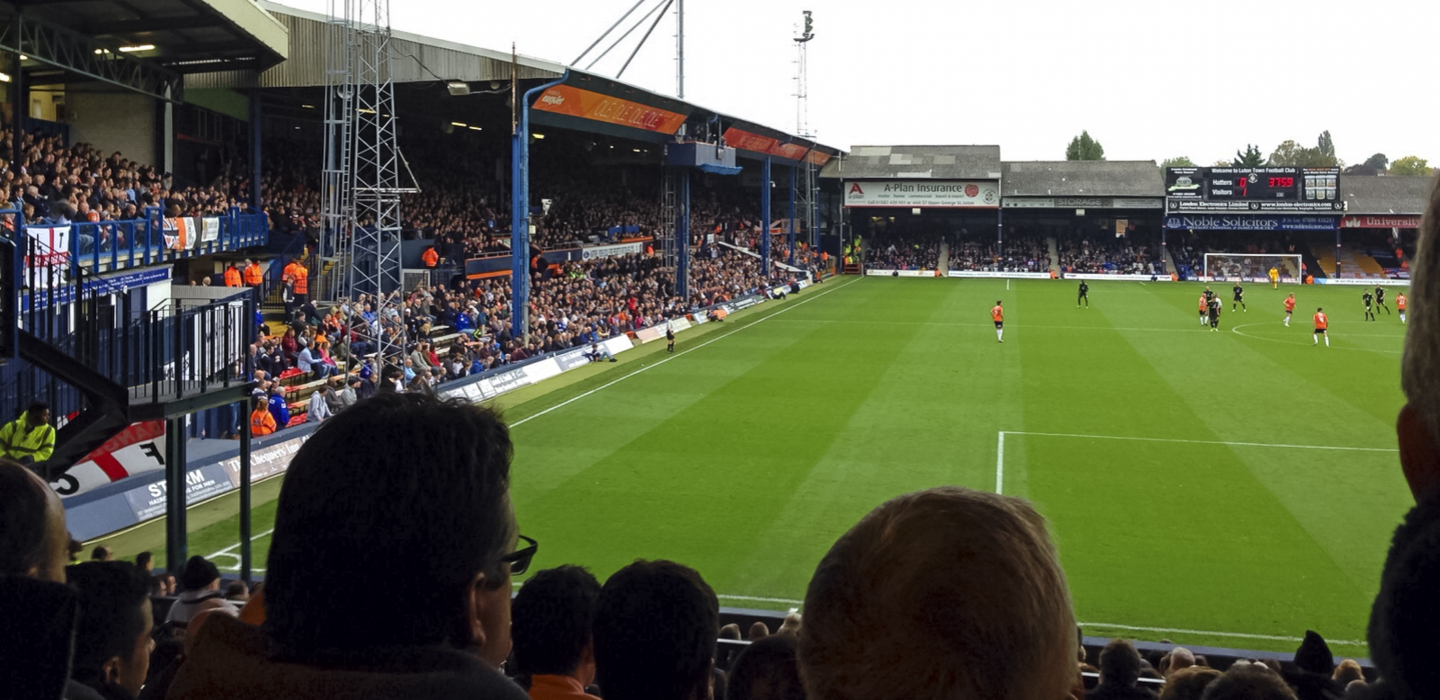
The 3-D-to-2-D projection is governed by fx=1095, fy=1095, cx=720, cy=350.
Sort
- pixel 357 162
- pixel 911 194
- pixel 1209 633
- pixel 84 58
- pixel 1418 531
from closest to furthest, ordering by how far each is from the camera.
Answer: pixel 1418 531
pixel 1209 633
pixel 84 58
pixel 357 162
pixel 911 194

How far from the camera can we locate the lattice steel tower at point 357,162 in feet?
85.0

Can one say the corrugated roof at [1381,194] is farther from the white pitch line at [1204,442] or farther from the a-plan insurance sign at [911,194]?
the white pitch line at [1204,442]

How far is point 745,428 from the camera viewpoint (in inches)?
967

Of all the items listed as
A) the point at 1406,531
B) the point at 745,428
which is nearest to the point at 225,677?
the point at 1406,531

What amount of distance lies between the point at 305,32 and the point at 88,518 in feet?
71.9

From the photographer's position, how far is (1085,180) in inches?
3314

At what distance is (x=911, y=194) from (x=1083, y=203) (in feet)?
42.3

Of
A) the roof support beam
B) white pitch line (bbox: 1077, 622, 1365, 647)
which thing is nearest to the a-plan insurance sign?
the roof support beam

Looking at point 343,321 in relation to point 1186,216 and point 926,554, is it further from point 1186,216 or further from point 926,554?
point 1186,216

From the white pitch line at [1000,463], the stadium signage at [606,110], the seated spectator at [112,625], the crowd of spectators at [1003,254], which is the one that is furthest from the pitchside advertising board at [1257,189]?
the seated spectator at [112,625]

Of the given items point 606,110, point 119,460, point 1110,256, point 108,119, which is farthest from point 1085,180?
point 119,460

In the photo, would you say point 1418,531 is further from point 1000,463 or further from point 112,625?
point 1000,463

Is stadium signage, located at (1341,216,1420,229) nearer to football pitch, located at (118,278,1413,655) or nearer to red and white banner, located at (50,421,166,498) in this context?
football pitch, located at (118,278,1413,655)

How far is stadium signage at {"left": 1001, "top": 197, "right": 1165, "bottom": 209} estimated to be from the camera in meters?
80.9
